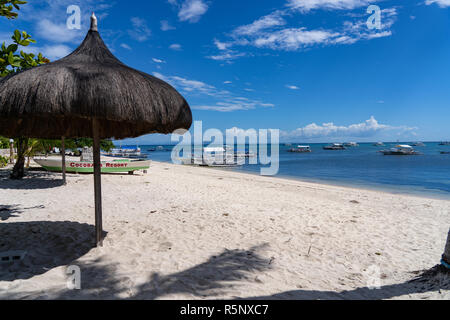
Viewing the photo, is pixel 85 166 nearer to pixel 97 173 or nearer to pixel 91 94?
pixel 97 173

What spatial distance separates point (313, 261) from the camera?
13.2ft

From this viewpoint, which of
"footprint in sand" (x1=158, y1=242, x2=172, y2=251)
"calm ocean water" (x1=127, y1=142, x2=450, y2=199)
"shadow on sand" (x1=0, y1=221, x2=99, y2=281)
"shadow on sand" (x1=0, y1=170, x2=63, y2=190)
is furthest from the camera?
"calm ocean water" (x1=127, y1=142, x2=450, y2=199)

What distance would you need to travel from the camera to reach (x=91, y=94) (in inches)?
112

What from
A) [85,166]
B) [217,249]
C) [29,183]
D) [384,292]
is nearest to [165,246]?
[217,249]

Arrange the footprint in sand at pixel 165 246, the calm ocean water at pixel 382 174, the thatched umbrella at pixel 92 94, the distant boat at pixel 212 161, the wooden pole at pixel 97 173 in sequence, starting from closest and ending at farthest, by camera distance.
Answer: the thatched umbrella at pixel 92 94
the wooden pole at pixel 97 173
the footprint in sand at pixel 165 246
the calm ocean water at pixel 382 174
the distant boat at pixel 212 161

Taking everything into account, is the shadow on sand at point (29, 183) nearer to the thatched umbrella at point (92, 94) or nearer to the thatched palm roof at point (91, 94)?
the thatched umbrella at point (92, 94)

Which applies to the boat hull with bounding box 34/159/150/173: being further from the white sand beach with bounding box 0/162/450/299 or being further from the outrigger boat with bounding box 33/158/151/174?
the white sand beach with bounding box 0/162/450/299

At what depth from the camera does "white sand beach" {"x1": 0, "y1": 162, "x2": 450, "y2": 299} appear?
303cm

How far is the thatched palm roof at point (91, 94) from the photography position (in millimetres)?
2791

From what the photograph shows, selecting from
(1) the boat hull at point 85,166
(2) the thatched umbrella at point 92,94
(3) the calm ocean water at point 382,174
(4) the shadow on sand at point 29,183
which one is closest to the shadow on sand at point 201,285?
(2) the thatched umbrella at point 92,94

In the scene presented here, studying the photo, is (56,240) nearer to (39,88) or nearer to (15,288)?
(15,288)

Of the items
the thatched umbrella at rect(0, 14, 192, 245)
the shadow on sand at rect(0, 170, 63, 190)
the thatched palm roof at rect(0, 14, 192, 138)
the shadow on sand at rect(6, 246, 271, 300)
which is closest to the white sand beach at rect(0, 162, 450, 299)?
the shadow on sand at rect(6, 246, 271, 300)

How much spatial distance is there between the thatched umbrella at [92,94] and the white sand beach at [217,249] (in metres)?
1.28

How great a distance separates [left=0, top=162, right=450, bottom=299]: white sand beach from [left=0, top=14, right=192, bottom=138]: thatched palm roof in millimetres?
1935
